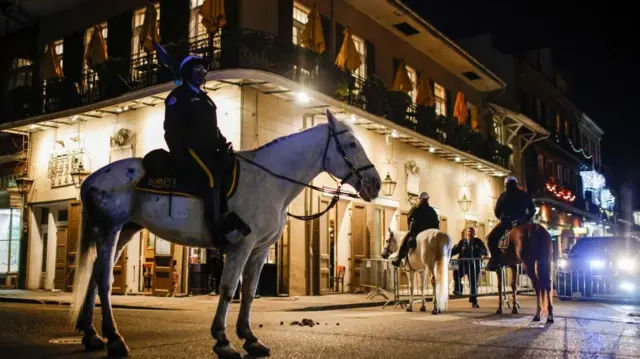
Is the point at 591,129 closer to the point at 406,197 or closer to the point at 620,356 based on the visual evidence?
the point at 406,197

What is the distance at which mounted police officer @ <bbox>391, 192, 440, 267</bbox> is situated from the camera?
13.7 meters

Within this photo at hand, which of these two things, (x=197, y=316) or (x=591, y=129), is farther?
(x=591, y=129)

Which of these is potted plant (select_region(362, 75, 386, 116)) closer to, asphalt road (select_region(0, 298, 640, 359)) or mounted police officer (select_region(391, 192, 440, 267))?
mounted police officer (select_region(391, 192, 440, 267))

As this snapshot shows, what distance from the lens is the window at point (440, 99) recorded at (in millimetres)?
28828

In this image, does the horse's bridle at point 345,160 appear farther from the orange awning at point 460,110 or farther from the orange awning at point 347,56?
the orange awning at point 460,110

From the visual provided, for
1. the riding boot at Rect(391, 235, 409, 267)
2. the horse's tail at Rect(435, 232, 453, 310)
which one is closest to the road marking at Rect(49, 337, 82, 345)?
the horse's tail at Rect(435, 232, 453, 310)

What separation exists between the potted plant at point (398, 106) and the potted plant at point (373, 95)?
69cm

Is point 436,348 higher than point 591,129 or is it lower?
lower

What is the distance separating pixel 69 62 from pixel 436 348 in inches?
739

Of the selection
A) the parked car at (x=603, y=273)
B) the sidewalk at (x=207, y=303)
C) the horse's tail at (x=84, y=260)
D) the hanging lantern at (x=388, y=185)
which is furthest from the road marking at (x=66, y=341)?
the hanging lantern at (x=388, y=185)

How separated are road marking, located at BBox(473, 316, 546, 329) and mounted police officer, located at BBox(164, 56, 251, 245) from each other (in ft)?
17.8

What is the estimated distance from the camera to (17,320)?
9.47 meters

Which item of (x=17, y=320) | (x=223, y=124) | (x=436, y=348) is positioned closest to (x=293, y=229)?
(x=223, y=124)

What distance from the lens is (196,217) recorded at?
20.3 ft
